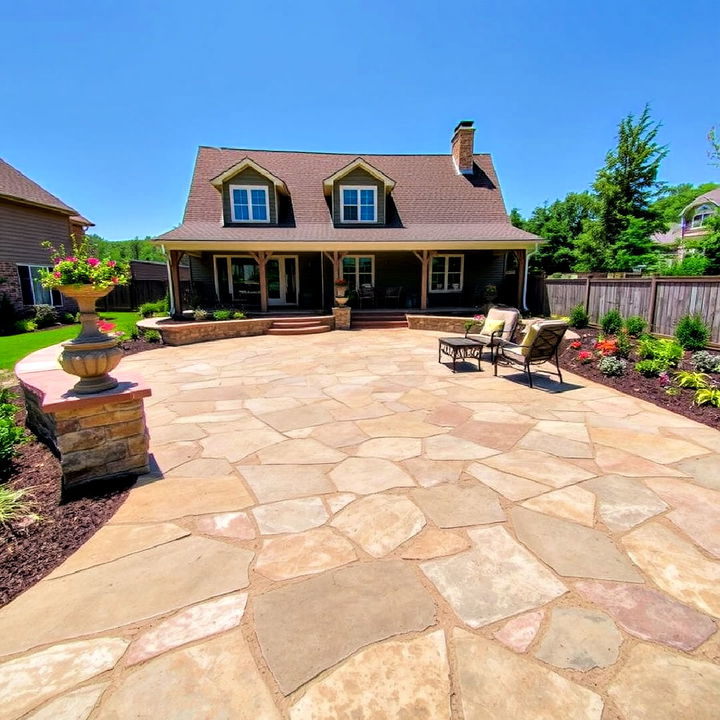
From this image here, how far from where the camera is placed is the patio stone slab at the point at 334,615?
5.32ft

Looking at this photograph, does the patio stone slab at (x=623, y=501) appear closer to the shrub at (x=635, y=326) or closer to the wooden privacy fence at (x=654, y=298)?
the wooden privacy fence at (x=654, y=298)

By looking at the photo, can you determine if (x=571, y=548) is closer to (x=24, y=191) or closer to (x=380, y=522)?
(x=380, y=522)

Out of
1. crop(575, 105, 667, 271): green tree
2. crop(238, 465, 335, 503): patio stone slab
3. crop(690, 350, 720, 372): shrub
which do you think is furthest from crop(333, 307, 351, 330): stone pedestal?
crop(575, 105, 667, 271): green tree

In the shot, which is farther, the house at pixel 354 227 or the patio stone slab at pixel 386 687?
the house at pixel 354 227

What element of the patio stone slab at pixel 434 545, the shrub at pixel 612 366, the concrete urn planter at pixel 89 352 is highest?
the concrete urn planter at pixel 89 352

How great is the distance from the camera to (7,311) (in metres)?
14.3

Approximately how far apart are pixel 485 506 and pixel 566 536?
1.71ft

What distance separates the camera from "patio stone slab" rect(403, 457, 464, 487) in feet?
10.3

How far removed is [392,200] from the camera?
16.5 m

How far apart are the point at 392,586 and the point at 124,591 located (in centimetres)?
139

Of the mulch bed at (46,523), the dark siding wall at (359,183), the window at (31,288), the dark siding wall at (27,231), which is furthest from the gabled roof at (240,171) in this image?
the mulch bed at (46,523)

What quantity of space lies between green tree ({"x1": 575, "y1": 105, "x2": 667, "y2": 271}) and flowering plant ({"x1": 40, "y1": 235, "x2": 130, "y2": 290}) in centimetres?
2663

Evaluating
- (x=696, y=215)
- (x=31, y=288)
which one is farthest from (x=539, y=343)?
(x=696, y=215)

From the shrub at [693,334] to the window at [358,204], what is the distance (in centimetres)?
1102
